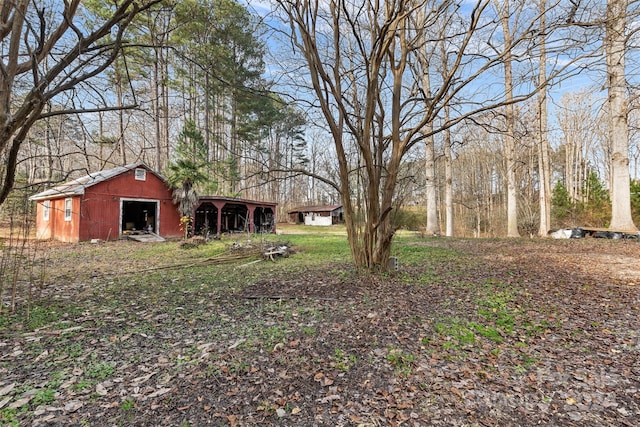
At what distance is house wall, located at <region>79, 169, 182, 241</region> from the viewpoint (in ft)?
42.7

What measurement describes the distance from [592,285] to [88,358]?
6911mm

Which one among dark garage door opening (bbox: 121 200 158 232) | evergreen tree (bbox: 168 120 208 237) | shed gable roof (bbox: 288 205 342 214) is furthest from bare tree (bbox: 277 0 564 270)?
shed gable roof (bbox: 288 205 342 214)

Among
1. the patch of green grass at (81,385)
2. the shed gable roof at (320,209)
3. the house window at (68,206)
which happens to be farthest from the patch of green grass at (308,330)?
the shed gable roof at (320,209)

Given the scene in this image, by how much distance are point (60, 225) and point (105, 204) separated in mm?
2799

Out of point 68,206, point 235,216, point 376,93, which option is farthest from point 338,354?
point 235,216

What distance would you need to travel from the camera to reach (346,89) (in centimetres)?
616

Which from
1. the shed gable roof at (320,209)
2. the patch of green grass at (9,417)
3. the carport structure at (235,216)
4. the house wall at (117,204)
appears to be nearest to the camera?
the patch of green grass at (9,417)

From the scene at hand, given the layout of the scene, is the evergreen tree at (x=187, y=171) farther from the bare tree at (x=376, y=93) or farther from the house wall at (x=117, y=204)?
the bare tree at (x=376, y=93)

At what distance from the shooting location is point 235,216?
Answer: 22.0 metres

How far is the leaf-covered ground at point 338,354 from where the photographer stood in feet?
7.06

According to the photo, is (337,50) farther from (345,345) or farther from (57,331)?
(57,331)

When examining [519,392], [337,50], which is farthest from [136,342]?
[337,50]

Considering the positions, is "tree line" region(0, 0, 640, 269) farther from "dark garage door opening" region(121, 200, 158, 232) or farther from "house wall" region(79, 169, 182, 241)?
"dark garage door opening" region(121, 200, 158, 232)

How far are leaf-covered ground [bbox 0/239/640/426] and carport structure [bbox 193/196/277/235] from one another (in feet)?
44.3
